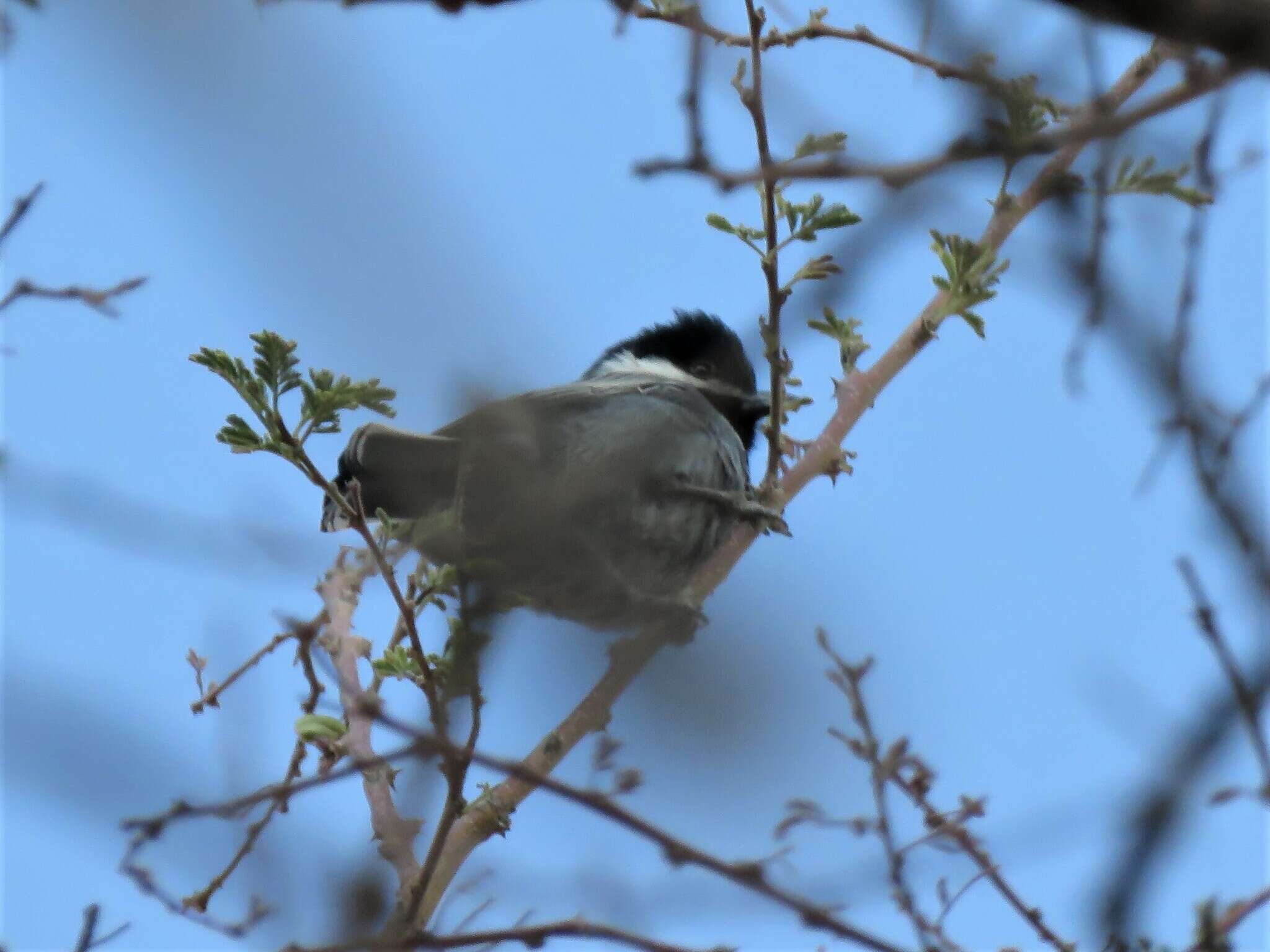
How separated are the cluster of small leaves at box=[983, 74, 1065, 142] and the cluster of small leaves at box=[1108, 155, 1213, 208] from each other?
186 mm

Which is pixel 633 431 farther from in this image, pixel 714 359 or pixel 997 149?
pixel 997 149

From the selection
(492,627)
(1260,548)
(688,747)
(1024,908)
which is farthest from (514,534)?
(1260,548)

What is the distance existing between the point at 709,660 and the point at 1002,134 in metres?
1.36

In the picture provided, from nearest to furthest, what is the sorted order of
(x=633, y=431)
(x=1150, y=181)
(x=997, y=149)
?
(x=997, y=149) → (x=1150, y=181) → (x=633, y=431)

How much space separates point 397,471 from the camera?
4.35 meters

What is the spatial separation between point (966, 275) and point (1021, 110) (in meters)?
1.42

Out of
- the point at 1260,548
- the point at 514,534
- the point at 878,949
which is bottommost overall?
the point at 878,949

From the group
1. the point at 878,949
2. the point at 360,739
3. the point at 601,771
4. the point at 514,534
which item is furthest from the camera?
the point at 360,739

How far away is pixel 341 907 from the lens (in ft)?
6.90

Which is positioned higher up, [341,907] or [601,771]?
[601,771]

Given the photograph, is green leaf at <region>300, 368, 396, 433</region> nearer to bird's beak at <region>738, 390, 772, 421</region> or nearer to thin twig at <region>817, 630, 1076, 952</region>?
thin twig at <region>817, 630, 1076, 952</region>

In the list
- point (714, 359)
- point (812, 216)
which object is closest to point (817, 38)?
point (812, 216)

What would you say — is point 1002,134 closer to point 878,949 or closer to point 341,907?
point 878,949

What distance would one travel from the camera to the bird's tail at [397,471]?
397 centimetres
